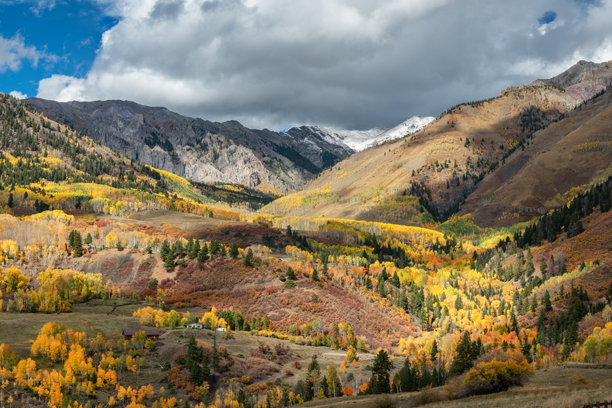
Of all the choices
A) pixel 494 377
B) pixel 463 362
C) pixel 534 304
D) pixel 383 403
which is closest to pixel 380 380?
pixel 463 362

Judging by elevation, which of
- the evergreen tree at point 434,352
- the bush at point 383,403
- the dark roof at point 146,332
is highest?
the dark roof at point 146,332

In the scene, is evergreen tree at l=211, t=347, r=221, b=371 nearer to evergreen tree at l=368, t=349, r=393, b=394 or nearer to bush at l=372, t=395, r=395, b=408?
evergreen tree at l=368, t=349, r=393, b=394

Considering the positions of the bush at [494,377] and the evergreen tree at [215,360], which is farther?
the evergreen tree at [215,360]

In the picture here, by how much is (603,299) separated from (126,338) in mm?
151415

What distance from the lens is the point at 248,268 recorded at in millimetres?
192500

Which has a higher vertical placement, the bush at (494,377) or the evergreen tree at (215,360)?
the bush at (494,377)

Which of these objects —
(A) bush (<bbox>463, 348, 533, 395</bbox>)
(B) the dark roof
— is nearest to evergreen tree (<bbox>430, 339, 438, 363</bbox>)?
(A) bush (<bbox>463, 348, 533, 395</bbox>)

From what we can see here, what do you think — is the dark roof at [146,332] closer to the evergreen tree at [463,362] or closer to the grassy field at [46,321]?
the grassy field at [46,321]

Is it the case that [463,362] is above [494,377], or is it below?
below

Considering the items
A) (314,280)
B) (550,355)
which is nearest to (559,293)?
(550,355)

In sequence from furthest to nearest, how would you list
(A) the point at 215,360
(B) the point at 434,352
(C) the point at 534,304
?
(C) the point at 534,304 < (B) the point at 434,352 < (A) the point at 215,360

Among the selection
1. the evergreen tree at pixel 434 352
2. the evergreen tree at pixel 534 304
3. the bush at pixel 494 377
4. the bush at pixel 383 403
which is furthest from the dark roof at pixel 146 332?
the evergreen tree at pixel 534 304

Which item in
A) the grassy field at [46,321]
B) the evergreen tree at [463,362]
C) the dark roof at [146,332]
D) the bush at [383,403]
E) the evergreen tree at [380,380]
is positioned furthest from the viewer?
the dark roof at [146,332]

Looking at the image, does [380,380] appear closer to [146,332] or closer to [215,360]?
[215,360]
